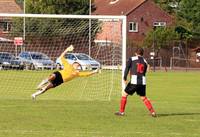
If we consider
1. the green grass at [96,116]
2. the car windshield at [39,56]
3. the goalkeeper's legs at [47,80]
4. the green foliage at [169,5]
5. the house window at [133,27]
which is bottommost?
the green grass at [96,116]

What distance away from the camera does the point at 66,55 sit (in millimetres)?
36375

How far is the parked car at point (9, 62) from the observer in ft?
120

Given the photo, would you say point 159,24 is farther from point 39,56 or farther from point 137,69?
point 137,69

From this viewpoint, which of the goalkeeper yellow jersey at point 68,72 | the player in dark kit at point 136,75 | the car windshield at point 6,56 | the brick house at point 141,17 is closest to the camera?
the player in dark kit at point 136,75

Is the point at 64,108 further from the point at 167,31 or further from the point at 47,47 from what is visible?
the point at 167,31

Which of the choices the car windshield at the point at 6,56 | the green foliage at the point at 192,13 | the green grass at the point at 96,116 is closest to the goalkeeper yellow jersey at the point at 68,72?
the green grass at the point at 96,116

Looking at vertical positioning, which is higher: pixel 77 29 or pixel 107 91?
pixel 77 29

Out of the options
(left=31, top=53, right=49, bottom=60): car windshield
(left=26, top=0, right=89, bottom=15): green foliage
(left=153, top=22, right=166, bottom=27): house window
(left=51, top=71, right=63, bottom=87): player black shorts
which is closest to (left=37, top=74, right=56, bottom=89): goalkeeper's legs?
(left=51, top=71, right=63, bottom=87): player black shorts

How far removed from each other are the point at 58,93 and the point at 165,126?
12327mm

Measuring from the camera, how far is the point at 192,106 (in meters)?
21.3

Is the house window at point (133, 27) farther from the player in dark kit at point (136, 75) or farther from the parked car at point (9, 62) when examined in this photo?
the player in dark kit at point (136, 75)

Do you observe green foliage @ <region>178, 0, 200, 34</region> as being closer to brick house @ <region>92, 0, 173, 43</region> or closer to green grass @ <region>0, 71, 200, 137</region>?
brick house @ <region>92, 0, 173, 43</region>

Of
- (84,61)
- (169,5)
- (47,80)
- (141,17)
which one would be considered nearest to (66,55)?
(84,61)

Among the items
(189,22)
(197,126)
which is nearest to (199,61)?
(189,22)
